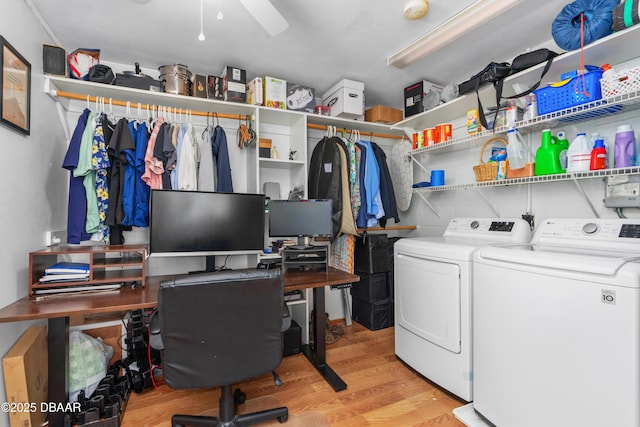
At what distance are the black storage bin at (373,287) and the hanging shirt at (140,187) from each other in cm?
202

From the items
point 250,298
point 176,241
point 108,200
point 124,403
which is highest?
point 108,200

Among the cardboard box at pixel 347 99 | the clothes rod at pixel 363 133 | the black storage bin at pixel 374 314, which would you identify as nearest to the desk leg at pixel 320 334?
the black storage bin at pixel 374 314

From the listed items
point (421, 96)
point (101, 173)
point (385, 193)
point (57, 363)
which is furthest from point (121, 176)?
point (421, 96)

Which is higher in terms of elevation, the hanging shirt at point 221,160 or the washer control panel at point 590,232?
the hanging shirt at point 221,160

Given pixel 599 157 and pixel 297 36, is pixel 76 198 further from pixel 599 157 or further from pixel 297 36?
pixel 599 157

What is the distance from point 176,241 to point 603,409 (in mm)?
2290

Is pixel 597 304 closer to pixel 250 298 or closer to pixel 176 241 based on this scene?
pixel 250 298

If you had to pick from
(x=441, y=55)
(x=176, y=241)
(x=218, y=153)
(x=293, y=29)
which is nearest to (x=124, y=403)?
(x=176, y=241)

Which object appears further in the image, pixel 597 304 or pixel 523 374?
pixel 523 374

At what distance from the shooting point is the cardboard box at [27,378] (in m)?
1.42

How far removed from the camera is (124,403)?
1794 millimetres

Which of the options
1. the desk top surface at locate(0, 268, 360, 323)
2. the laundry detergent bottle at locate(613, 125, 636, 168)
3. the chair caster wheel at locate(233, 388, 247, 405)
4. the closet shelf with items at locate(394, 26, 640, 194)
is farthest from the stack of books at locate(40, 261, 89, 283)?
the laundry detergent bottle at locate(613, 125, 636, 168)

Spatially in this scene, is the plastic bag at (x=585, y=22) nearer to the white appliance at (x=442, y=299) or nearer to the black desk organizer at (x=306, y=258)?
the white appliance at (x=442, y=299)

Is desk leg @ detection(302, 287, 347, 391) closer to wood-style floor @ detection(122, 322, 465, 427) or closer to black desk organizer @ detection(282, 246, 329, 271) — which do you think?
wood-style floor @ detection(122, 322, 465, 427)
